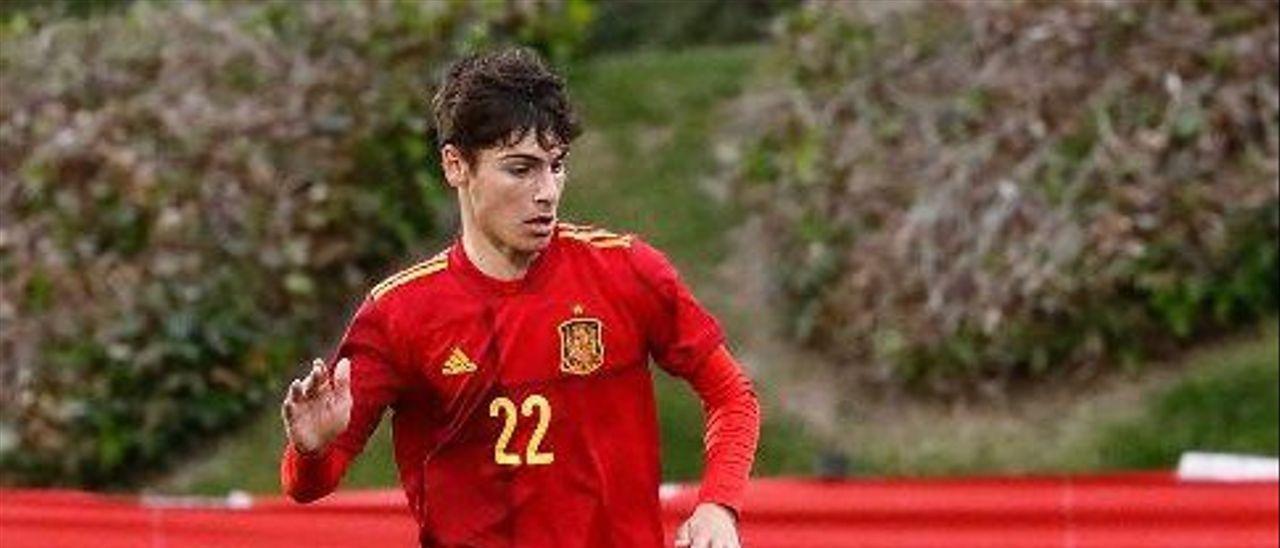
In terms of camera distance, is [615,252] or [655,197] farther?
[655,197]

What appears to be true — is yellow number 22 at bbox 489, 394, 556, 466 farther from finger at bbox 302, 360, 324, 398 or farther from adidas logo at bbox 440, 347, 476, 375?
finger at bbox 302, 360, 324, 398

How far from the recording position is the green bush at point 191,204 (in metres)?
14.1

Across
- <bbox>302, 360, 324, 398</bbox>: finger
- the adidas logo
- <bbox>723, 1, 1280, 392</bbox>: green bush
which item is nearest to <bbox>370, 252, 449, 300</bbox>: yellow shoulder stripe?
the adidas logo

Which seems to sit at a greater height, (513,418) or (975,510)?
(513,418)

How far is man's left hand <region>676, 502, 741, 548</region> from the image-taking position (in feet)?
19.4

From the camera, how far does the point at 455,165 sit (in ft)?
19.9

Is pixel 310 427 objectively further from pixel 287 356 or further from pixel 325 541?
pixel 287 356

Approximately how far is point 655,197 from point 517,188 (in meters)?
10.5

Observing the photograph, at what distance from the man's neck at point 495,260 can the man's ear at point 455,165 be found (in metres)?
0.11

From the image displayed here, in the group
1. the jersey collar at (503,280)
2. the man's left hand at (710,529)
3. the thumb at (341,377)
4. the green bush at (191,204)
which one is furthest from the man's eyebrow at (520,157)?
the green bush at (191,204)

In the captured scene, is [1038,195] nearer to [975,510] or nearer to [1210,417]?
[1210,417]

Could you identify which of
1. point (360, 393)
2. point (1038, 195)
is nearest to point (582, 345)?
point (360, 393)

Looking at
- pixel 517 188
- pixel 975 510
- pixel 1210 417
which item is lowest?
pixel 1210 417

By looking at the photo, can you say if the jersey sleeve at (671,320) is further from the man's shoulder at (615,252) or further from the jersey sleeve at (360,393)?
the jersey sleeve at (360,393)
